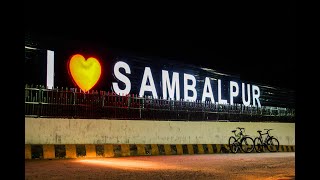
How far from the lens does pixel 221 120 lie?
20719 millimetres

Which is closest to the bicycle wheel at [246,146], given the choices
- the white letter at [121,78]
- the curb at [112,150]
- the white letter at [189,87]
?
the curb at [112,150]

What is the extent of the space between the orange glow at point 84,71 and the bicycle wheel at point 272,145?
9729 mm

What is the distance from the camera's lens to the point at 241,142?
20.0 m

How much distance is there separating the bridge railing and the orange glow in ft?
1.68

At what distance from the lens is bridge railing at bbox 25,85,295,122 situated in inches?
559

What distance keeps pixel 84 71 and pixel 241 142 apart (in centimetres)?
822

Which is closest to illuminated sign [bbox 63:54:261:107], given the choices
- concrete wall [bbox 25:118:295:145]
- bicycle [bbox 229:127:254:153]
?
concrete wall [bbox 25:118:295:145]

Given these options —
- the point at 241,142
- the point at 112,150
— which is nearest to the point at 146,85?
the point at 112,150

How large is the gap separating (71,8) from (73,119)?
447 inches

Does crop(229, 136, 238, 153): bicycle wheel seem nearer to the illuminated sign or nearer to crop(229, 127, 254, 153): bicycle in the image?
crop(229, 127, 254, 153): bicycle
